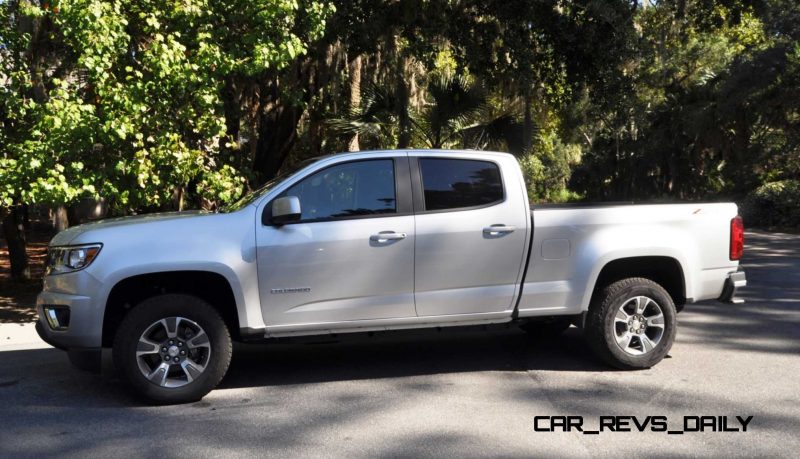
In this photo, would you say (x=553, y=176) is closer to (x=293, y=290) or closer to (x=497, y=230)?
(x=497, y=230)

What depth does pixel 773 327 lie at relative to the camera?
28.1ft

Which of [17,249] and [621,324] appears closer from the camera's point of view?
[621,324]

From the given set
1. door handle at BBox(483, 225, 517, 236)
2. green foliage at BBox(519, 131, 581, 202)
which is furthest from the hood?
green foliage at BBox(519, 131, 581, 202)

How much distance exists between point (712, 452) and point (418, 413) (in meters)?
1.95

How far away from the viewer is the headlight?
5.76m

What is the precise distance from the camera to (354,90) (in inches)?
643

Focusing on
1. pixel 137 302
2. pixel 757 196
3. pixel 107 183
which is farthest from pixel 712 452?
pixel 757 196

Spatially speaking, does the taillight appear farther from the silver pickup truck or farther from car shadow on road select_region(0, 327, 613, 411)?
car shadow on road select_region(0, 327, 613, 411)

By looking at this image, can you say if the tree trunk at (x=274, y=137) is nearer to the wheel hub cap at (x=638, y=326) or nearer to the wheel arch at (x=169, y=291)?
the wheel arch at (x=169, y=291)

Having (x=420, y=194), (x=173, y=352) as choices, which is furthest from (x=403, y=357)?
(x=173, y=352)

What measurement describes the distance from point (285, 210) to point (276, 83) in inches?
Result: 350

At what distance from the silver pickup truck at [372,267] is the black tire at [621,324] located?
0.04ft

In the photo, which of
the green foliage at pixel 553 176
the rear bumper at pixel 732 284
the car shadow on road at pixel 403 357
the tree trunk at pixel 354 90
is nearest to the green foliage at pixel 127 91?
the car shadow on road at pixel 403 357

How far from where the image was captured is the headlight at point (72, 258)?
5762mm
